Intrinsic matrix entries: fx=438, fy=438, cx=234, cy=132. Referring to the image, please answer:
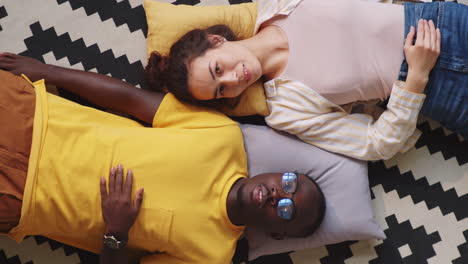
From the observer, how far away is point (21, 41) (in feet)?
4.79

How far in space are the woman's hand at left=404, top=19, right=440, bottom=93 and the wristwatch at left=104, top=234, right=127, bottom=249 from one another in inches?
36.4

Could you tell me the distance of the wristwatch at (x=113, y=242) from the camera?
1205 mm

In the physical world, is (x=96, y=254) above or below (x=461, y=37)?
below

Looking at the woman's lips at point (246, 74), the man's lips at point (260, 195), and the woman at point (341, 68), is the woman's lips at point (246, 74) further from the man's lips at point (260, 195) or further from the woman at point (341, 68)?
the man's lips at point (260, 195)

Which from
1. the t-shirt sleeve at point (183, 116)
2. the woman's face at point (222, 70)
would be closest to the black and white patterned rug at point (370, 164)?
the t-shirt sleeve at point (183, 116)

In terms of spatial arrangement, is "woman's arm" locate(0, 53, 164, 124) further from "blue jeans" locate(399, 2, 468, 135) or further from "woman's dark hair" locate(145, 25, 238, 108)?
"blue jeans" locate(399, 2, 468, 135)

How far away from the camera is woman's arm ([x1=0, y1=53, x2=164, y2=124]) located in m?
1.34

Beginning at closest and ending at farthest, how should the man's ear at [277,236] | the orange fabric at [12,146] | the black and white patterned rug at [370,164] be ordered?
the orange fabric at [12,146] → the man's ear at [277,236] → the black and white patterned rug at [370,164]

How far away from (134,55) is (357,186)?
84 cm

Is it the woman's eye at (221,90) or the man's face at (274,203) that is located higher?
the woman's eye at (221,90)

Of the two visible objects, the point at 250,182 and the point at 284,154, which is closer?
the point at 250,182

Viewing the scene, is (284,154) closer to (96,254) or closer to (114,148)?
(114,148)

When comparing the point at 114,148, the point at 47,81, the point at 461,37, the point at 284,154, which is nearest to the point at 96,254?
the point at 114,148

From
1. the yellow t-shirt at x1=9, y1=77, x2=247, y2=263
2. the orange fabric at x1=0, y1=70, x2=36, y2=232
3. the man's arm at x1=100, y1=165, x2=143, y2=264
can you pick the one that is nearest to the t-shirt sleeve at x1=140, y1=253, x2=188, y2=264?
the yellow t-shirt at x1=9, y1=77, x2=247, y2=263
